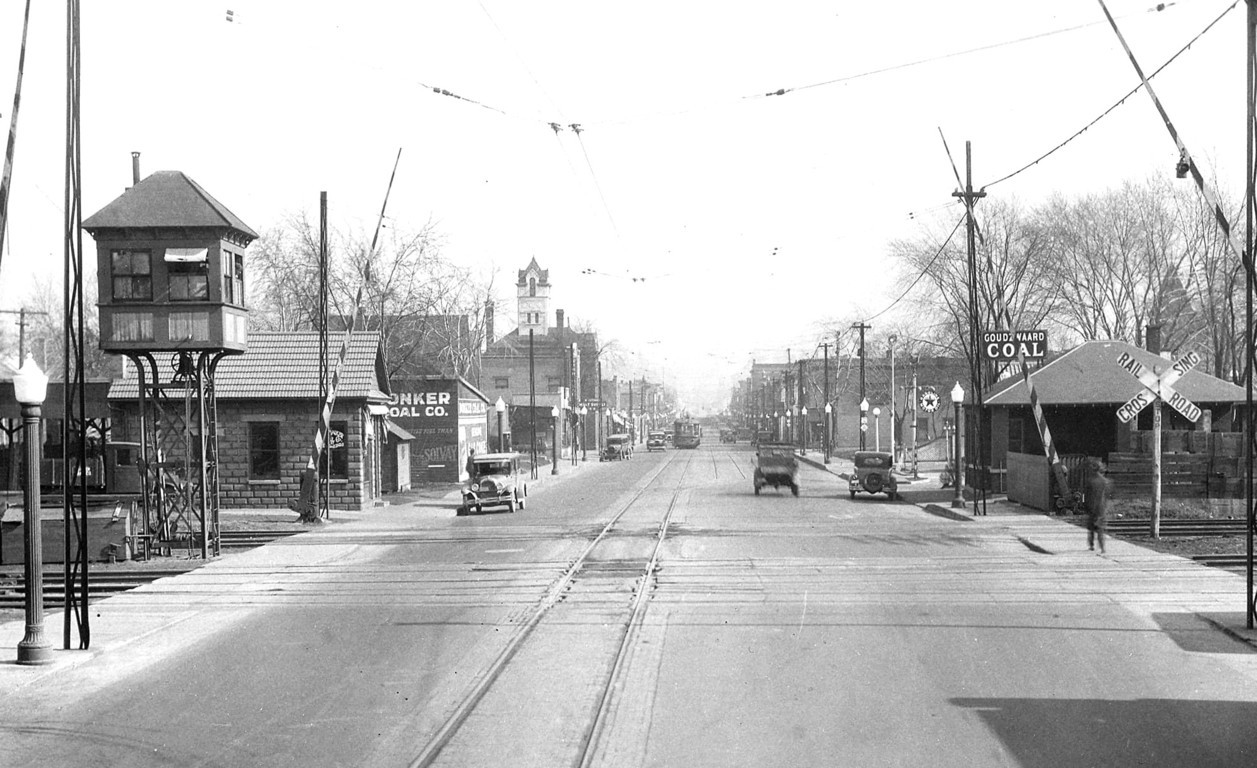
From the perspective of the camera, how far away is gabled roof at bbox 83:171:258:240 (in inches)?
965

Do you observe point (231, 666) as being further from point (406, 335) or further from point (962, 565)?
point (406, 335)

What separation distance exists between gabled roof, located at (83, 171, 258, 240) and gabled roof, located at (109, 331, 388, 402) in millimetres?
9662

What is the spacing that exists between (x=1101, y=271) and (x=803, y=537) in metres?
39.5

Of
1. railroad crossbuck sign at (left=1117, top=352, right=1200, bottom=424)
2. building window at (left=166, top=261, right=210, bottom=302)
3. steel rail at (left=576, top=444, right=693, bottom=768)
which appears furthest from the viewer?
building window at (left=166, top=261, right=210, bottom=302)

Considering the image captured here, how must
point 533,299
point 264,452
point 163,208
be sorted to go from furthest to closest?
point 533,299
point 264,452
point 163,208

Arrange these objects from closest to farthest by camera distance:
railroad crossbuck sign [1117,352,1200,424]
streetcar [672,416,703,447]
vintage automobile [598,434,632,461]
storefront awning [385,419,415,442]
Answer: railroad crossbuck sign [1117,352,1200,424] → storefront awning [385,419,415,442] → vintage automobile [598,434,632,461] → streetcar [672,416,703,447]

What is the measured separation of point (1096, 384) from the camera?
1391 inches

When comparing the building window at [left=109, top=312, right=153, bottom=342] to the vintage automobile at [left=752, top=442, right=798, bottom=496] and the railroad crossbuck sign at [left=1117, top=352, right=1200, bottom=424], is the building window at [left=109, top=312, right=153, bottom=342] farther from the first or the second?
the vintage automobile at [left=752, top=442, right=798, bottom=496]

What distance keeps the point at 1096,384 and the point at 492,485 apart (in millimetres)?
18050

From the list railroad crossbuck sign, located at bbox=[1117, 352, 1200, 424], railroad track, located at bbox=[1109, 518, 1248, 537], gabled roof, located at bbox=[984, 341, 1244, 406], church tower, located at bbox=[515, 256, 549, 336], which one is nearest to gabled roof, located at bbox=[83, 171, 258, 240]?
railroad crossbuck sign, located at bbox=[1117, 352, 1200, 424]

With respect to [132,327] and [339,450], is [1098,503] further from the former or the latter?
[339,450]

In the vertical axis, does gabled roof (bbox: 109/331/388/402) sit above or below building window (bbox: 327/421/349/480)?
above

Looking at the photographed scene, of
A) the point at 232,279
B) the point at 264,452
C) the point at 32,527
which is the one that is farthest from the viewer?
the point at 264,452

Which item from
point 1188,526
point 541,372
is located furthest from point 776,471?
point 541,372
